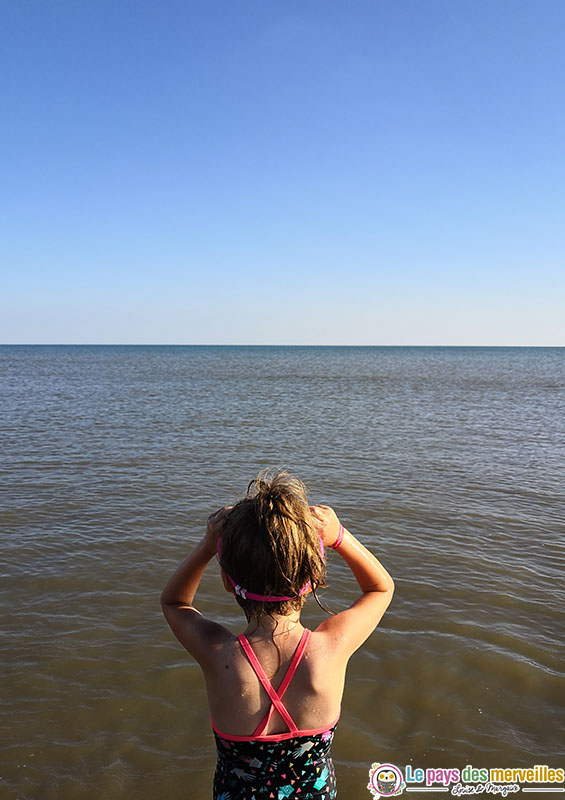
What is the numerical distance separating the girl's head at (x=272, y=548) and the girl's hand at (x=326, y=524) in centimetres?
9

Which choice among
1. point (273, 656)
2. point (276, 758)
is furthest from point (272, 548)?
point (276, 758)

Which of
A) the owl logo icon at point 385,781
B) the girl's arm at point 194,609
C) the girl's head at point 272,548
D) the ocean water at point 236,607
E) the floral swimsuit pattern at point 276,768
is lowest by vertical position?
the owl logo icon at point 385,781

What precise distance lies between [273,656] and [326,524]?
498mm

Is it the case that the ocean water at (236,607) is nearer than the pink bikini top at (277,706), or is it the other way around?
the pink bikini top at (277,706)

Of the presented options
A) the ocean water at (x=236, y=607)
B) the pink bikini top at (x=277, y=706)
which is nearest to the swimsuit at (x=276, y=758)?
the pink bikini top at (x=277, y=706)

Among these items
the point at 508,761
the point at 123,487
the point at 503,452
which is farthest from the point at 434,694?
the point at 503,452

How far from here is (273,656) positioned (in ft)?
6.54

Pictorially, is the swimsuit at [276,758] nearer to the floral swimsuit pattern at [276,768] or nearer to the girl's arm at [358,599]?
the floral swimsuit pattern at [276,768]

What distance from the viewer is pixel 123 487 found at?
11430 millimetres

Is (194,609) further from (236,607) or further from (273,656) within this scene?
(236,607)

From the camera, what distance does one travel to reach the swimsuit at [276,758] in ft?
6.44

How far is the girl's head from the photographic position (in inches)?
74.2

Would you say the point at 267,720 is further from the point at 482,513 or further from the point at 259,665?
the point at 482,513
